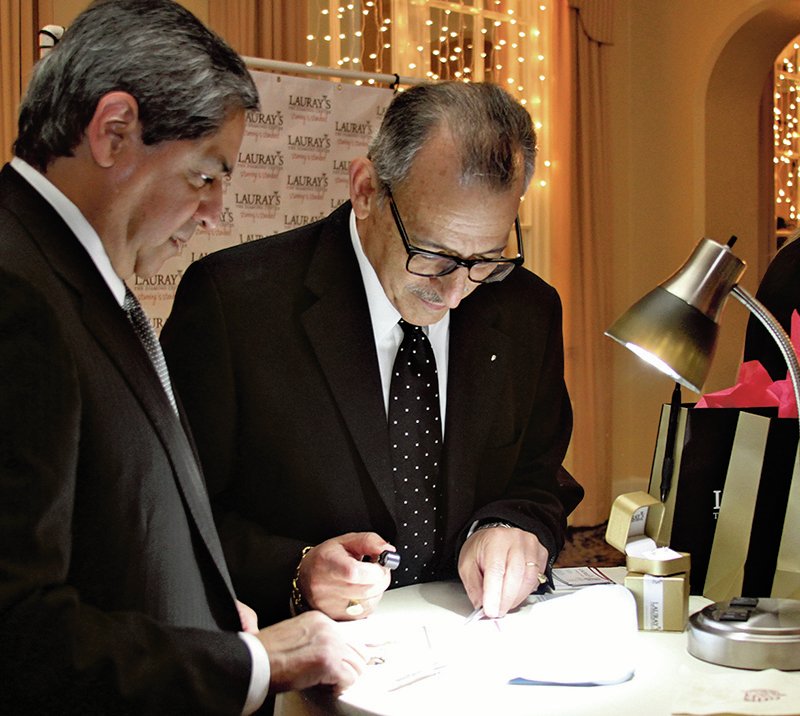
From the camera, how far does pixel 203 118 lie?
3.95ft

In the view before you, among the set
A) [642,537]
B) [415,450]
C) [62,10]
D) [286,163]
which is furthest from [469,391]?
[62,10]

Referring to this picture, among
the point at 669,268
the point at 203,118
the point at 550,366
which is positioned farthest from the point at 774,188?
the point at 203,118

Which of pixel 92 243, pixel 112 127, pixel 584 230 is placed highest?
pixel 112 127

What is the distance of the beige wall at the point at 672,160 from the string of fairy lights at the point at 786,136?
0.76 meters

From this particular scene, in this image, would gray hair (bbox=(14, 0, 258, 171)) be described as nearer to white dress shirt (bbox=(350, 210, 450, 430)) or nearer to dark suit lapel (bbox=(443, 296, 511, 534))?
white dress shirt (bbox=(350, 210, 450, 430))

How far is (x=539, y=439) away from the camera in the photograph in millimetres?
2070

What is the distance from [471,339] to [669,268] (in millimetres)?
4791

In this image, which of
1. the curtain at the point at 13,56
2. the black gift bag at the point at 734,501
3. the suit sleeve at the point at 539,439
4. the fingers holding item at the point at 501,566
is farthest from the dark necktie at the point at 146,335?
the curtain at the point at 13,56

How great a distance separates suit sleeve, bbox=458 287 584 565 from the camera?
1972 millimetres

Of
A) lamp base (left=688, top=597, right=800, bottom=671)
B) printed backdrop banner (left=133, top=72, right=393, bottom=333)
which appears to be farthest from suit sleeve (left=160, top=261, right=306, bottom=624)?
printed backdrop banner (left=133, top=72, right=393, bottom=333)

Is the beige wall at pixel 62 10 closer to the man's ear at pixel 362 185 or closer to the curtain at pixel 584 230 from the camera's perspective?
the curtain at pixel 584 230

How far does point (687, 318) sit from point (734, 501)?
1.54 ft

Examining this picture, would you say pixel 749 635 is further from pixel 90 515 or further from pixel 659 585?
pixel 90 515

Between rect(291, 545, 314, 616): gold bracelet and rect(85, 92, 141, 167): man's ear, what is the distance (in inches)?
30.7
